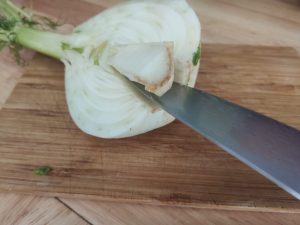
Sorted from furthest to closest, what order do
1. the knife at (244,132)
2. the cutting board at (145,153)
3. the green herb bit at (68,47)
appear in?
the green herb bit at (68,47), the cutting board at (145,153), the knife at (244,132)

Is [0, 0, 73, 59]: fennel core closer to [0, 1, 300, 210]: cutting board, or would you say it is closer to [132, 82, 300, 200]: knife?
[0, 1, 300, 210]: cutting board

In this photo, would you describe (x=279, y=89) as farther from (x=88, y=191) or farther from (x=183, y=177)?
(x=88, y=191)

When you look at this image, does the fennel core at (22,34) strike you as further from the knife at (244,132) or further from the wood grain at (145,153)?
the knife at (244,132)

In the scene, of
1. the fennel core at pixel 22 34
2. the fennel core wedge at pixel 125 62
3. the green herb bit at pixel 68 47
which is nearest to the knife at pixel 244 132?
the fennel core wedge at pixel 125 62

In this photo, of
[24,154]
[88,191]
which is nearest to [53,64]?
[24,154]

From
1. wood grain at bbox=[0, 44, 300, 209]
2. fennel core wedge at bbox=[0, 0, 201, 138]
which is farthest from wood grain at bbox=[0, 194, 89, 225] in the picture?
fennel core wedge at bbox=[0, 0, 201, 138]

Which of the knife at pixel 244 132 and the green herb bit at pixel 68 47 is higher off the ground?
the knife at pixel 244 132

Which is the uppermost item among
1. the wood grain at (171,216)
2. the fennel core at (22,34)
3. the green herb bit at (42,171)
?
the fennel core at (22,34)
